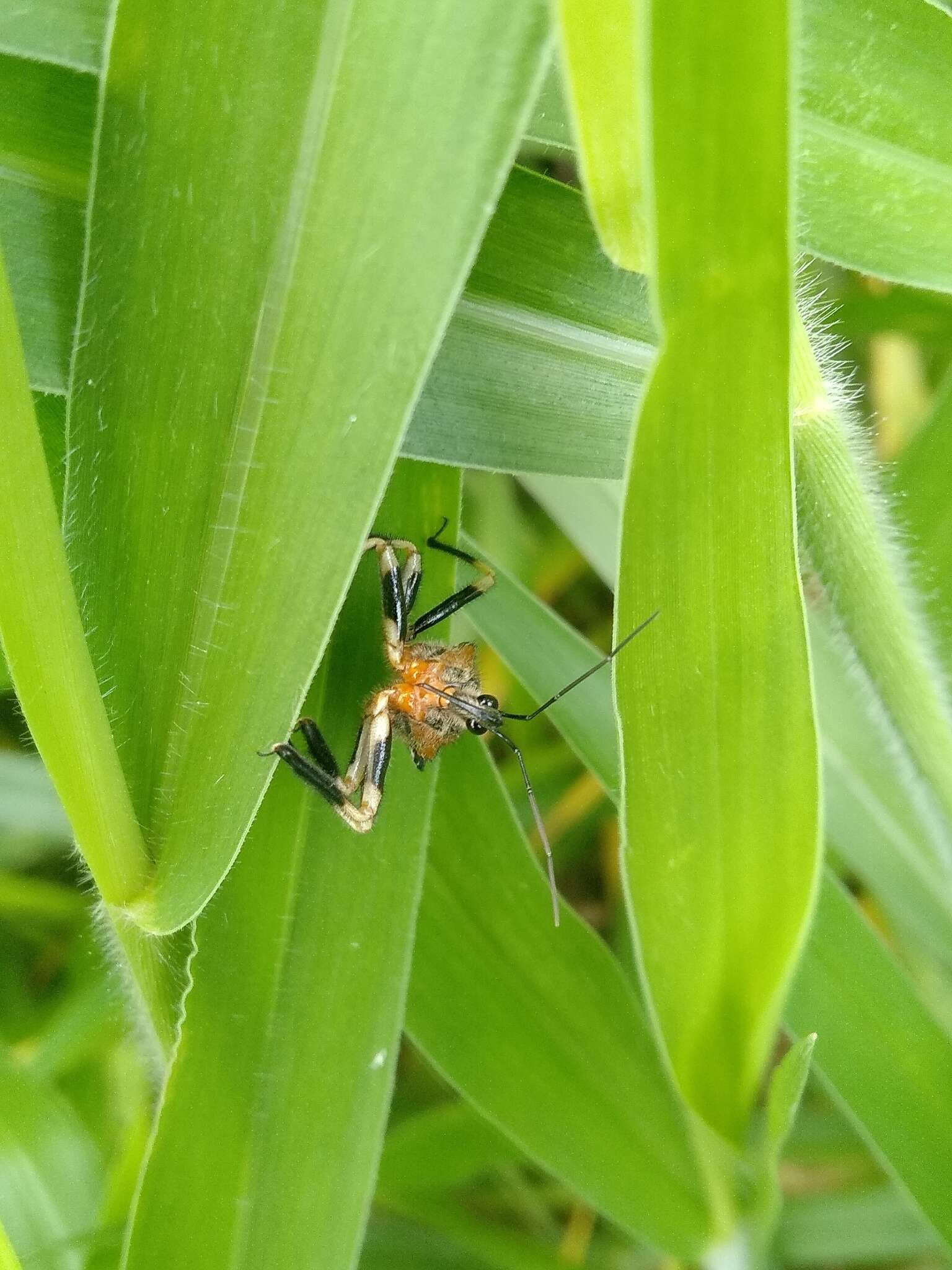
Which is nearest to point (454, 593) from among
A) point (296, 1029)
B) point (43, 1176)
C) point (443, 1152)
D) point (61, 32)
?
point (296, 1029)

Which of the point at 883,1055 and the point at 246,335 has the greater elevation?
the point at 246,335

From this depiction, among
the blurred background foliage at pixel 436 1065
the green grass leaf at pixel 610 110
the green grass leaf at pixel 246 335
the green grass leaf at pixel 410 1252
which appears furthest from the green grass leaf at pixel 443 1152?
the green grass leaf at pixel 610 110

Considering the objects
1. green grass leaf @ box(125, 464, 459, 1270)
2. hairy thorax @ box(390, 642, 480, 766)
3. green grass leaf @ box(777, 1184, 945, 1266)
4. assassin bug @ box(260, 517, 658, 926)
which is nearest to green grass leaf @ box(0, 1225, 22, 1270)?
green grass leaf @ box(125, 464, 459, 1270)

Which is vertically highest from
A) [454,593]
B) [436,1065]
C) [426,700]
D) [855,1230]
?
[454,593]

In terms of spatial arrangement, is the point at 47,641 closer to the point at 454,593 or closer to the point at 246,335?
the point at 246,335

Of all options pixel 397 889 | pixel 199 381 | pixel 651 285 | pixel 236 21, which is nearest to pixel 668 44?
pixel 651 285

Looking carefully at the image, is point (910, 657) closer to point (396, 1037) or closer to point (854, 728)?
point (854, 728)
